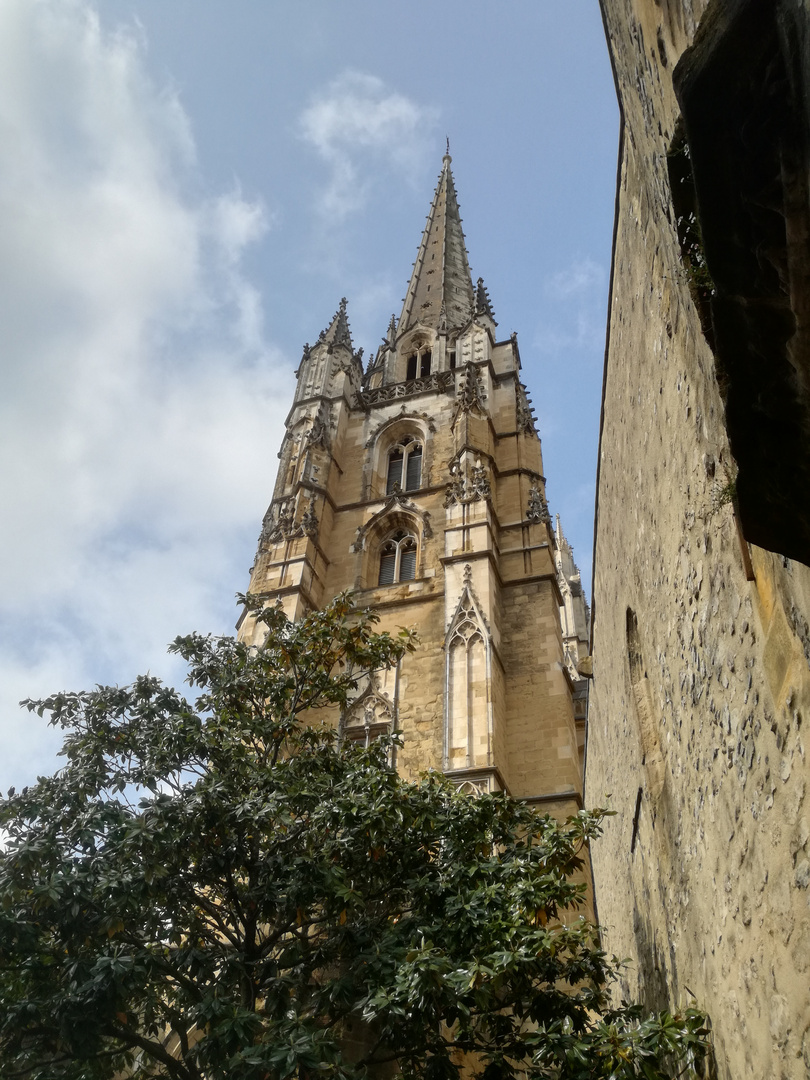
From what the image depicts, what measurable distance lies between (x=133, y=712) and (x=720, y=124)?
8.02 metres

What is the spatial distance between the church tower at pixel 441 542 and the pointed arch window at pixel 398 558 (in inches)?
1.5

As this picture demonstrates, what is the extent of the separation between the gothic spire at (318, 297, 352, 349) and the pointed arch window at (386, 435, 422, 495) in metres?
5.50

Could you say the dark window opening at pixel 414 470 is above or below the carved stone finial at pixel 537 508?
above

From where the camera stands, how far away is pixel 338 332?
91.4ft

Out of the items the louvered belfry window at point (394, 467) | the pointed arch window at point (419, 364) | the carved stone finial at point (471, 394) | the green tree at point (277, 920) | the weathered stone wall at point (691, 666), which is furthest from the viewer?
the pointed arch window at point (419, 364)

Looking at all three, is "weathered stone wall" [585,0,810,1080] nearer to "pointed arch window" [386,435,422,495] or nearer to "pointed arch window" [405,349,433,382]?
"pointed arch window" [386,435,422,495]

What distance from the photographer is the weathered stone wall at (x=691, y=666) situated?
2898 millimetres

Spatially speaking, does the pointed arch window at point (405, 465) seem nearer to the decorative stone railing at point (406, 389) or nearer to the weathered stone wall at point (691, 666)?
the decorative stone railing at point (406, 389)

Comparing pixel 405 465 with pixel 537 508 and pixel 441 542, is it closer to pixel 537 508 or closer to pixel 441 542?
pixel 441 542

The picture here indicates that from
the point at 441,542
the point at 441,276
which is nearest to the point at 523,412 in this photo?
the point at 441,542

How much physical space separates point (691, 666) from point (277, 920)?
15.8ft

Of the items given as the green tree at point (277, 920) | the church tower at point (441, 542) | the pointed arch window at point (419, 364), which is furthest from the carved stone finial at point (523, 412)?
the green tree at point (277, 920)

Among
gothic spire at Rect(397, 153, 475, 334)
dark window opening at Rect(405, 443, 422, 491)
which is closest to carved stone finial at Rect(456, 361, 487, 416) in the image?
dark window opening at Rect(405, 443, 422, 491)

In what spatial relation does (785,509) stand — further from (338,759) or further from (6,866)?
(338,759)
